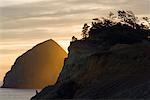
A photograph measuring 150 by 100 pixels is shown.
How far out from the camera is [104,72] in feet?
277

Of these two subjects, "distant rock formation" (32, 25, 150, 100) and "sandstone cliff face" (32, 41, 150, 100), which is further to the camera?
"distant rock formation" (32, 25, 150, 100)

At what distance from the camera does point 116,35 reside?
87.6m

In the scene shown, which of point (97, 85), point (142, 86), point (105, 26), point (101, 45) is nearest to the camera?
point (142, 86)

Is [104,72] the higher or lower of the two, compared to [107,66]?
lower

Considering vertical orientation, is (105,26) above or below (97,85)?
above

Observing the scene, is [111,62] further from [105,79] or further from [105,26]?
[105,26]

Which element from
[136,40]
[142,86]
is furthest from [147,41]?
[142,86]

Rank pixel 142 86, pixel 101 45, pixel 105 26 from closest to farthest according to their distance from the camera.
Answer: pixel 142 86 → pixel 101 45 → pixel 105 26

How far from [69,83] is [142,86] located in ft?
51.1

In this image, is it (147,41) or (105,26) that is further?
(105,26)

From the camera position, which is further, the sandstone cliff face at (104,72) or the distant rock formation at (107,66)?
the distant rock formation at (107,66)

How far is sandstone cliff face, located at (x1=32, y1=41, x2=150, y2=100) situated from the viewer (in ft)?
255

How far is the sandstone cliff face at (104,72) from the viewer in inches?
3063

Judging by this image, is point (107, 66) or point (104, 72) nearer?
point (104, 72)
